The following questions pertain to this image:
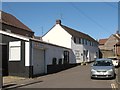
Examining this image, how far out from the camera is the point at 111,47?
8638 cm

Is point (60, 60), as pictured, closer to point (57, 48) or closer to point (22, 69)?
point (57, 48)

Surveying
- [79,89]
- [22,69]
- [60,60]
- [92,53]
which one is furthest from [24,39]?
[92,53]

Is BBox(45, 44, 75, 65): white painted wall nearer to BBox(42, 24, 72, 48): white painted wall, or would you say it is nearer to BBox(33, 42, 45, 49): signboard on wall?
BBox(33, 42, 45, 49): signboard on wall

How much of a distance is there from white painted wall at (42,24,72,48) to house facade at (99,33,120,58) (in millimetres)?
13237

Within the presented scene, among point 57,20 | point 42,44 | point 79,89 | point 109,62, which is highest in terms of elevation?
point 57,20

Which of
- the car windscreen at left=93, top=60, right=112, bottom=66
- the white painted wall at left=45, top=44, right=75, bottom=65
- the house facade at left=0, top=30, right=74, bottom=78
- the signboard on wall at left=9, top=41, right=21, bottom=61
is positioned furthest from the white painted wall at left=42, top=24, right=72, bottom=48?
the car windscreen at left=93, top=60, right=112, bottom=66

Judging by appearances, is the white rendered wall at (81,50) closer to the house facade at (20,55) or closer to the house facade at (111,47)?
the house facade at (111,47)

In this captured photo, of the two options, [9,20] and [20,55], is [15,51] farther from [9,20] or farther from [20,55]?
[9,20]

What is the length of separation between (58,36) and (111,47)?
38.0 meters

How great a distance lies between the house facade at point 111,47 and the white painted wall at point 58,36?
13.2 m

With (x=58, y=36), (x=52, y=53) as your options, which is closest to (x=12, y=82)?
(x=52, y=53)

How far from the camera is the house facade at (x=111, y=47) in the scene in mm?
72000

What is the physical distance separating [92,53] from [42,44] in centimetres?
3521

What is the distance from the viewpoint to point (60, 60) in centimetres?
3781
